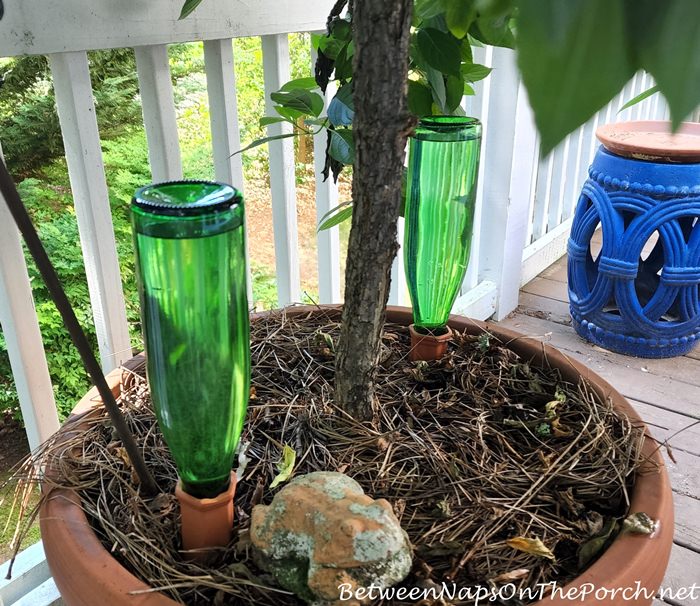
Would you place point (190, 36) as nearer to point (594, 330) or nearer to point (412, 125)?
point (412, 125)

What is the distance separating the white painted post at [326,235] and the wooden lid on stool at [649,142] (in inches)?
31.8

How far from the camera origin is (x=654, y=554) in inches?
22.5

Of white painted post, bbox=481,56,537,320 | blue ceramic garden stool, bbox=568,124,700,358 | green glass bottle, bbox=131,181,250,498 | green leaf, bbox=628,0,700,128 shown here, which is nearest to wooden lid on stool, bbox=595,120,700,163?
blue ceramic garden stool, bbox=568,124,700,358

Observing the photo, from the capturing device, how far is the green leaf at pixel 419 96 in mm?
859

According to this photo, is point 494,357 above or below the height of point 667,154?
below

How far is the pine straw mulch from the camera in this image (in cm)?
58

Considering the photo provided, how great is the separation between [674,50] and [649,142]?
1725mm

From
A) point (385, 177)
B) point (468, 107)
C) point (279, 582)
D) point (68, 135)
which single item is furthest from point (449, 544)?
point (468, 107)

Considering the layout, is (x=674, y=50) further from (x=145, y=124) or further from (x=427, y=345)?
(x=145, y=124)

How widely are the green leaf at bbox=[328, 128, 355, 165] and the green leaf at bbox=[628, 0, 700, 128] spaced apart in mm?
681

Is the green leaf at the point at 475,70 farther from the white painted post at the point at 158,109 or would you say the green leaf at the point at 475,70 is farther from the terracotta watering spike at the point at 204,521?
the terracotta watering spike at the point at 204,521

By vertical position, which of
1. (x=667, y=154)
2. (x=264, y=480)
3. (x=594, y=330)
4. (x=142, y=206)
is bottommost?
(x=594, y=330)

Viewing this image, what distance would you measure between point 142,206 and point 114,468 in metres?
0.34

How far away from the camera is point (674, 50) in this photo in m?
0.17
